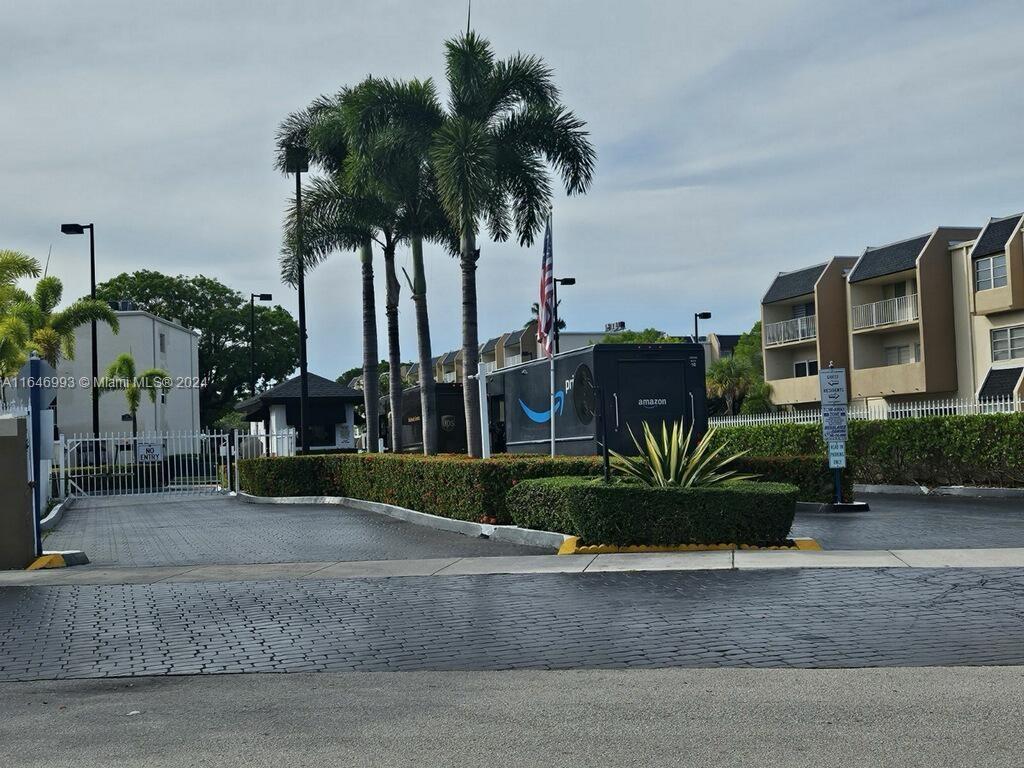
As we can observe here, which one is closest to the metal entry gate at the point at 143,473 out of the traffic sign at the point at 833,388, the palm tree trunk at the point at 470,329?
the palm tree trunk at the point at 470,329

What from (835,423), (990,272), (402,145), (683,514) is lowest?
(683,514)

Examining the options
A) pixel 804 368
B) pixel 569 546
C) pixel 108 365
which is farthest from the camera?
pixel 108 365

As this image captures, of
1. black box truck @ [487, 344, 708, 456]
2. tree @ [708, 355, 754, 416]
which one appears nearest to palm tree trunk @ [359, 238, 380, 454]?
black box truck @ [487, 344, 708, 456]

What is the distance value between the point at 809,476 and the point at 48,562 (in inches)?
523

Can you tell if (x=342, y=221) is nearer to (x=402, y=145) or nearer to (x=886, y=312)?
(x=402, y=145)

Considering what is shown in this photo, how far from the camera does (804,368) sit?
59.1m

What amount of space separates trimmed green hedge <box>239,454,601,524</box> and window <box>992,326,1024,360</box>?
28163 millimetres

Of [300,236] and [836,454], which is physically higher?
[300,236]

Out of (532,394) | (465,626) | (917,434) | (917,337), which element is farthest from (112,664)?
(917,337)

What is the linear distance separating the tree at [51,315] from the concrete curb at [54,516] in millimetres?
8678

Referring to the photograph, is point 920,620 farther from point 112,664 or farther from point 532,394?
point 532,394

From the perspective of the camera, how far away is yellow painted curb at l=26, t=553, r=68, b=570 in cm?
1595

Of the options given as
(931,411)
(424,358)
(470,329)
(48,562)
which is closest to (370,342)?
(424,358)

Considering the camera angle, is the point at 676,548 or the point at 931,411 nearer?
the point at 676,548
